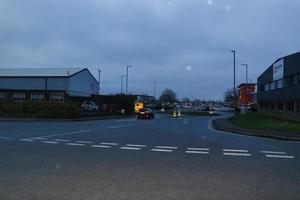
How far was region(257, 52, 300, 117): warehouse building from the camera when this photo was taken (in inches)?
2045

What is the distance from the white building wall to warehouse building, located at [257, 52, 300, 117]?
4117 centimetres

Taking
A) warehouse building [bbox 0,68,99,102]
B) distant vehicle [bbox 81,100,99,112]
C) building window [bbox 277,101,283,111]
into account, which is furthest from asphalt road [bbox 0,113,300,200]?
warehouse building [bbox 0,68,99,102]

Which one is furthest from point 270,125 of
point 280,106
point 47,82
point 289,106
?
point 47,82

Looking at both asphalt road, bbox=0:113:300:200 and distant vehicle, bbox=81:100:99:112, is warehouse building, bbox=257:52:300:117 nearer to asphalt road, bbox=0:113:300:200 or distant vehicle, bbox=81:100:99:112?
distant vehicle, bbox=81:100:99:112

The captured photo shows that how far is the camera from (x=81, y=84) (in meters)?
103

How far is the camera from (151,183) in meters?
9.02

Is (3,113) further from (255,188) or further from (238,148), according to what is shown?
(255,188)

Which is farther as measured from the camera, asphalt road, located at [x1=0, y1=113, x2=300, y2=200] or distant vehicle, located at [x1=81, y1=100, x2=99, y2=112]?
distant vehicle, located at [x1=81, y1=100, x2=99, y2=112]

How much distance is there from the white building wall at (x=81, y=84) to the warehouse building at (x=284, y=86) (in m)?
41.2

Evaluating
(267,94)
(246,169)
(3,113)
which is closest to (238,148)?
(246,169)

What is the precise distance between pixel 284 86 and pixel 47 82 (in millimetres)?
53841

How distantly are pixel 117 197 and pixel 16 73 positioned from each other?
9909 cm

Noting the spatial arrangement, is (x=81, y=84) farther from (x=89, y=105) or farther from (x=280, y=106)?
(x=280, y=106)

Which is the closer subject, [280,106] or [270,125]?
[270,125]
